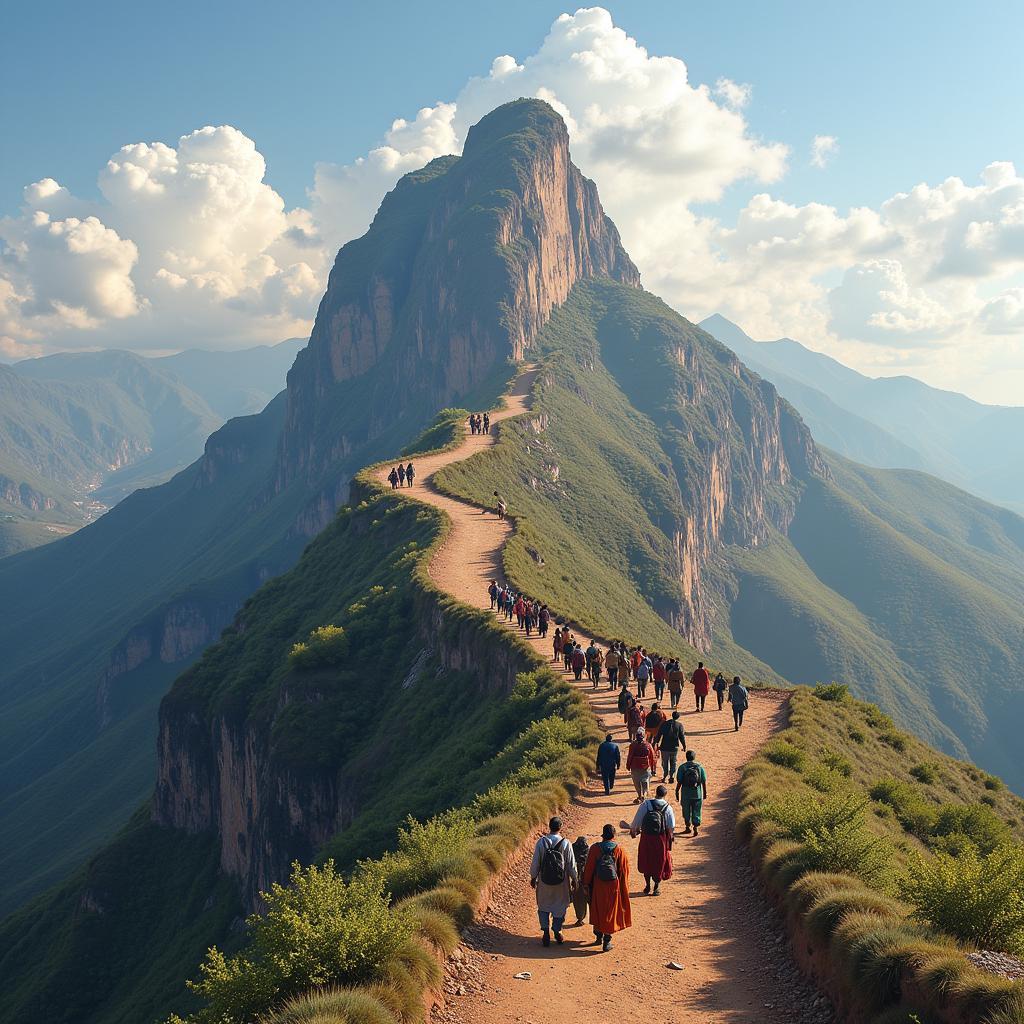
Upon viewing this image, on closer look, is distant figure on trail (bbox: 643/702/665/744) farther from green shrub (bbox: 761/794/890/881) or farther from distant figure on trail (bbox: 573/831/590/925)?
distant figure on trail (bbox: 573/831/590/925)

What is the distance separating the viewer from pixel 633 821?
1573 cm

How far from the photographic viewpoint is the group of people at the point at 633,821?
42.5 ft

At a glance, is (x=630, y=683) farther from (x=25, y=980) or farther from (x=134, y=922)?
(x=25, y=980)

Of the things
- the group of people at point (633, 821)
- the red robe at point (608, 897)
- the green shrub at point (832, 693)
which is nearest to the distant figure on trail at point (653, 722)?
the group of people at point (633, 821)

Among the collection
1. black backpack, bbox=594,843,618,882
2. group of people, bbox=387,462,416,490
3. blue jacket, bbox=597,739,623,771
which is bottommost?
blue jacket, bbox=597,739,623,771

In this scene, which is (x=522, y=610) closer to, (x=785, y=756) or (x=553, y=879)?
(x=785, y=756)

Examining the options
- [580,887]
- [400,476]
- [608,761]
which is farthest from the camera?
[400,476]

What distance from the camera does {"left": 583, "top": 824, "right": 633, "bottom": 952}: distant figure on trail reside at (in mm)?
12758

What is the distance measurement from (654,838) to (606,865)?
2420mm

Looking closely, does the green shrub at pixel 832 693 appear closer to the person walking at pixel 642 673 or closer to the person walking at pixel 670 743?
the person walking at pixel 642 673

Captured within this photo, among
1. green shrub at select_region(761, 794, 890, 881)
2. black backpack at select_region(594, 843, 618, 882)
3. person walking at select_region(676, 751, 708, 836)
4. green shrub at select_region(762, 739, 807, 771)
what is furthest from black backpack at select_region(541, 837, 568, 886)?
green shrub at select_region(762, 739, 807, 771)

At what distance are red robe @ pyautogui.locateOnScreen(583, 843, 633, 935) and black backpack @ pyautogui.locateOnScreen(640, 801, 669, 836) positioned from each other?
149cm

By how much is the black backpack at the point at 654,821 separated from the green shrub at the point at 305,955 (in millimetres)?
5319

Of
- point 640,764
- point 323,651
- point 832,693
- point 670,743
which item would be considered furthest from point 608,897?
point 323,651
